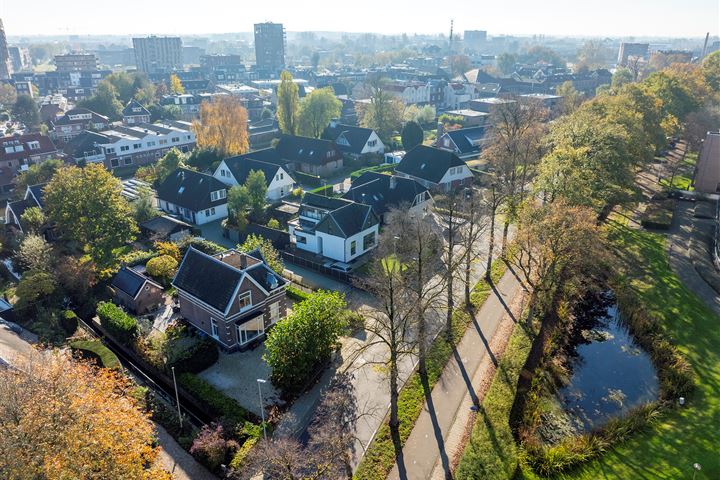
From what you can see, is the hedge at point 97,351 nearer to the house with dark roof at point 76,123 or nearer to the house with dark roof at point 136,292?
the house with dark roof at point 136,292

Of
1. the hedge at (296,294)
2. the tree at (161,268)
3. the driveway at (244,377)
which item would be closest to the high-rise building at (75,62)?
the tree at (161,268)

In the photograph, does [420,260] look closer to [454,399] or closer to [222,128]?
[454,399]

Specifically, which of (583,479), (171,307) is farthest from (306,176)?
(583,479)

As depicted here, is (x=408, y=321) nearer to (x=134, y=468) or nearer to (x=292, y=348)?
(x=292, y=348)

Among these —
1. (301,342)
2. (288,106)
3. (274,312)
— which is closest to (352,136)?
(288,106)

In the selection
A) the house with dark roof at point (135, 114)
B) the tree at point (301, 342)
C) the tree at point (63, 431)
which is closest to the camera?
the tree at point (63, 431)

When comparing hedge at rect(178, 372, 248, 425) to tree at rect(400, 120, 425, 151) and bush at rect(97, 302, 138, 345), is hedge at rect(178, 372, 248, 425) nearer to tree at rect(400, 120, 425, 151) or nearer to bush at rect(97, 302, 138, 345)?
bush at rect(97, 302, 138, 345)

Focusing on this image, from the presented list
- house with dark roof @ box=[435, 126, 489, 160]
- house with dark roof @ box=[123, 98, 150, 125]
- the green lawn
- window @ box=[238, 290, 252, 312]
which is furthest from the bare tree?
house with dark roof @ box=[123, 98, 150, 125]
